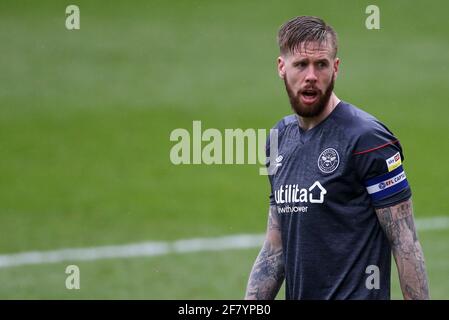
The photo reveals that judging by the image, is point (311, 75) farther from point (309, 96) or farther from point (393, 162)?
point (393, 162)

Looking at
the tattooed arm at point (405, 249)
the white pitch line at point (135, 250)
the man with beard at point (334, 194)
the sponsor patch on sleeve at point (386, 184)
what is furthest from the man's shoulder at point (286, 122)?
the white pitch line at point (135, 250)

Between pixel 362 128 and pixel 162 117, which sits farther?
pixel 162 117

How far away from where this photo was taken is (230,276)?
15125mm

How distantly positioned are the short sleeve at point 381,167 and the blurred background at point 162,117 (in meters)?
7.56

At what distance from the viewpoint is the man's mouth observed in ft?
21.8

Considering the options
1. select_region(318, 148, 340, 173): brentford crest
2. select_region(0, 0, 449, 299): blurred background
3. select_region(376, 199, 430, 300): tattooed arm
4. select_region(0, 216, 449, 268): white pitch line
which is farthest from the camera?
select_region(0, 216, 449, 268): white pitch line

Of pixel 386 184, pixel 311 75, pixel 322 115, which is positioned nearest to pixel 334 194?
pixel 386 184

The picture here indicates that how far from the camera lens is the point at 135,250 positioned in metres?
16.9

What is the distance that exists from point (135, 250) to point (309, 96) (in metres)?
10.6

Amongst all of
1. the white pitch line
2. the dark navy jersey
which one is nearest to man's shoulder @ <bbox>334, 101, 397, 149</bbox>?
the dark navy jersey

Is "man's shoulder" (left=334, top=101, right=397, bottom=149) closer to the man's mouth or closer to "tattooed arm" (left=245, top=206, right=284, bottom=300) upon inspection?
the man's mouth

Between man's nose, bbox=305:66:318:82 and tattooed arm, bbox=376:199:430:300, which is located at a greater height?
man's nose, bbox=305:66:318:82

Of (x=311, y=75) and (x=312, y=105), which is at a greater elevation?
(x=311, y=75)

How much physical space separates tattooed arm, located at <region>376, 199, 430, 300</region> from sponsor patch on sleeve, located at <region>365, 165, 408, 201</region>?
0.30 feet
